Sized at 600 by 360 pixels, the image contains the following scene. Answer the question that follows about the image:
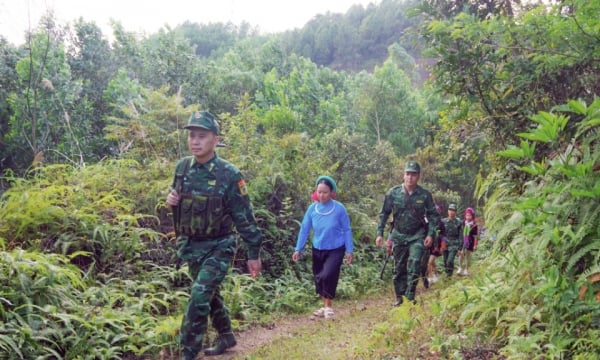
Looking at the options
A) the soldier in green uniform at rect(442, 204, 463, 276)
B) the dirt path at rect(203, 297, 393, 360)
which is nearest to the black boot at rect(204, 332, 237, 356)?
the dirt path at rect(203, 297, 393, 360)

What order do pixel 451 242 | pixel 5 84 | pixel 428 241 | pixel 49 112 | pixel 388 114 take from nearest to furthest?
1. pixel 428 241
2. pixel 451 242
3. pixel 49 112
4. pixel 5 84
5. pixel 388 114

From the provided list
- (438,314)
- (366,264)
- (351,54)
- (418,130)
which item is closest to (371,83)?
(418,130)

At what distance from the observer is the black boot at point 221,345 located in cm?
542

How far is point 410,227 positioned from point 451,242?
5590 mm

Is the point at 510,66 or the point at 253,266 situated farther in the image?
the point at 510,66

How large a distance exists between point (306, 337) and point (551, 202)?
3394mm

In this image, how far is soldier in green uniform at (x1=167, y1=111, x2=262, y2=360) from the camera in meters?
4.99

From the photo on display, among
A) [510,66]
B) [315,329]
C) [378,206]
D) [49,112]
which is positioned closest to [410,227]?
[315,329]

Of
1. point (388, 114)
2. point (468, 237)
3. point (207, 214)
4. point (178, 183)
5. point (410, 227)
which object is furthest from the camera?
point (388, 114)

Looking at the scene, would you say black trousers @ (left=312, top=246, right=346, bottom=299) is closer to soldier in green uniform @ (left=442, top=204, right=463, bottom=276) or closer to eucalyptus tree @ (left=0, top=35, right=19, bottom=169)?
soldier in green uniform @ (left=442, top=204, right=463, bottom=276)

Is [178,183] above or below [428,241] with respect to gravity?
above

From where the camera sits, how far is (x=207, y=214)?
16.4 ft

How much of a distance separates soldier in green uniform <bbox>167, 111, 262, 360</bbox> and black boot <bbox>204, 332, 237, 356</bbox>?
45 cm

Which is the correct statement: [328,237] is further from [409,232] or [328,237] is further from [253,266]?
[253,266]
